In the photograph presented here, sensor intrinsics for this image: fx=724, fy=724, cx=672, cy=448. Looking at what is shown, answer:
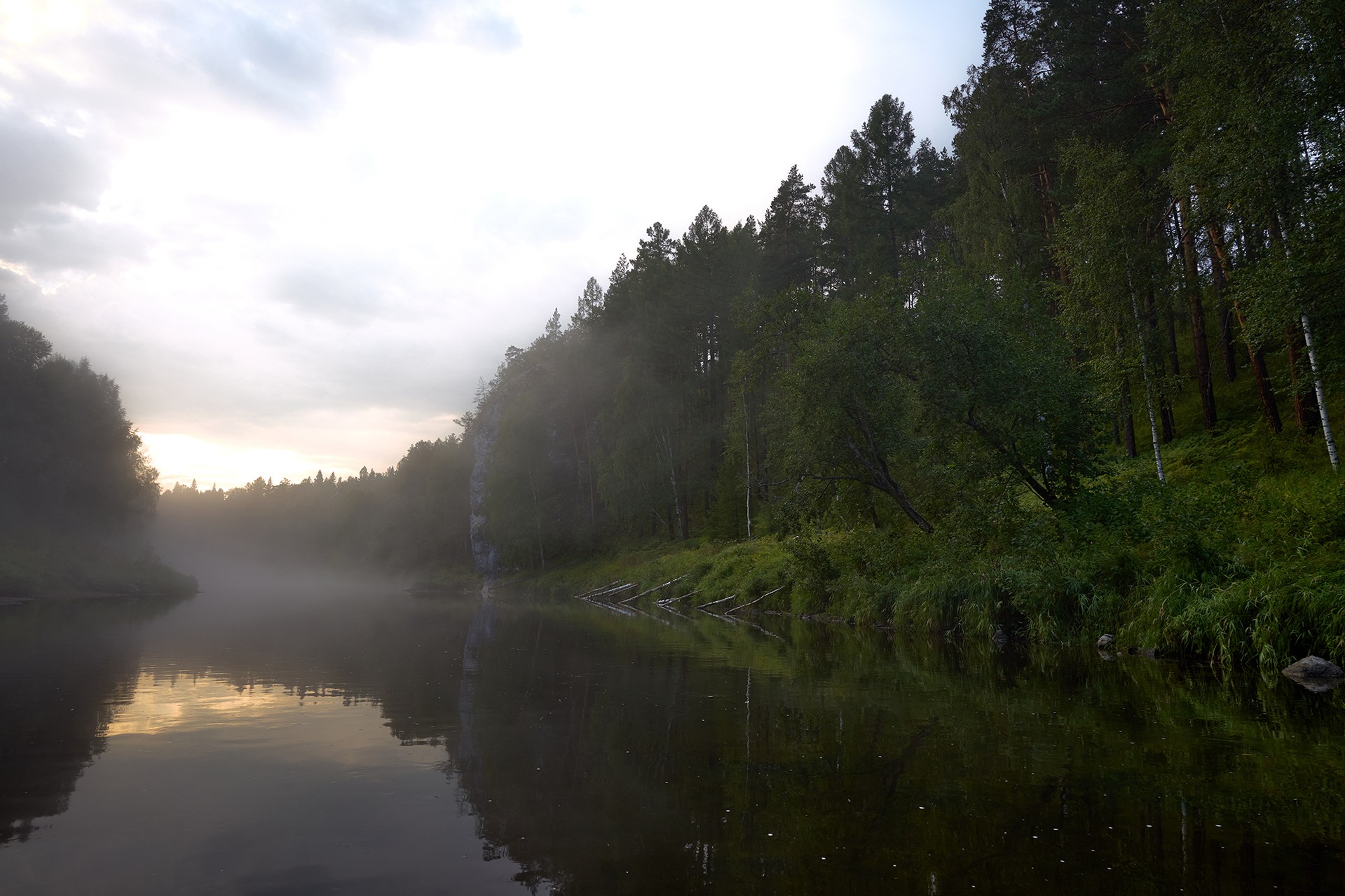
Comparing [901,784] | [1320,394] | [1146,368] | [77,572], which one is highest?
[1146,368]

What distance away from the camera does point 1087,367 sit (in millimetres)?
23750

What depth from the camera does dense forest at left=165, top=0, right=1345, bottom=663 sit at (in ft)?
48.4

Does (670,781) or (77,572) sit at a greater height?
(77,572)

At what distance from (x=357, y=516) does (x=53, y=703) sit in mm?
115442

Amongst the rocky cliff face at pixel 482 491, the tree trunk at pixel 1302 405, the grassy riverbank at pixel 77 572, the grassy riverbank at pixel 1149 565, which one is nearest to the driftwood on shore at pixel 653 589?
the grassy riverbank at pixel 1149 565

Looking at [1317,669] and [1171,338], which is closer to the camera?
[1317,669]

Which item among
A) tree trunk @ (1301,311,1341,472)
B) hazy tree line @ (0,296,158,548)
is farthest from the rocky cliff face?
tree trunk @ (1301,311,1341,472)

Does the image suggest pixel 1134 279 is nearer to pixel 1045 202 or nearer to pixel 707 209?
pixel 1045 202

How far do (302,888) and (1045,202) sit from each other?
37.6m

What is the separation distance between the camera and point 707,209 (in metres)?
50.4

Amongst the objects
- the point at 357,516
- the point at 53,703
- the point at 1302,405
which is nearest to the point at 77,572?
the point at 53,703

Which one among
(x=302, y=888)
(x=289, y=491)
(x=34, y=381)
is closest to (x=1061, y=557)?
(x=302, y=888)

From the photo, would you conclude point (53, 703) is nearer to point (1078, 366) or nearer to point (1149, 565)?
point (1149, 565)

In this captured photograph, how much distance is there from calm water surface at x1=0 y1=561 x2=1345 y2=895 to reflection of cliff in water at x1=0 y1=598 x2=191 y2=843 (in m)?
0.06
